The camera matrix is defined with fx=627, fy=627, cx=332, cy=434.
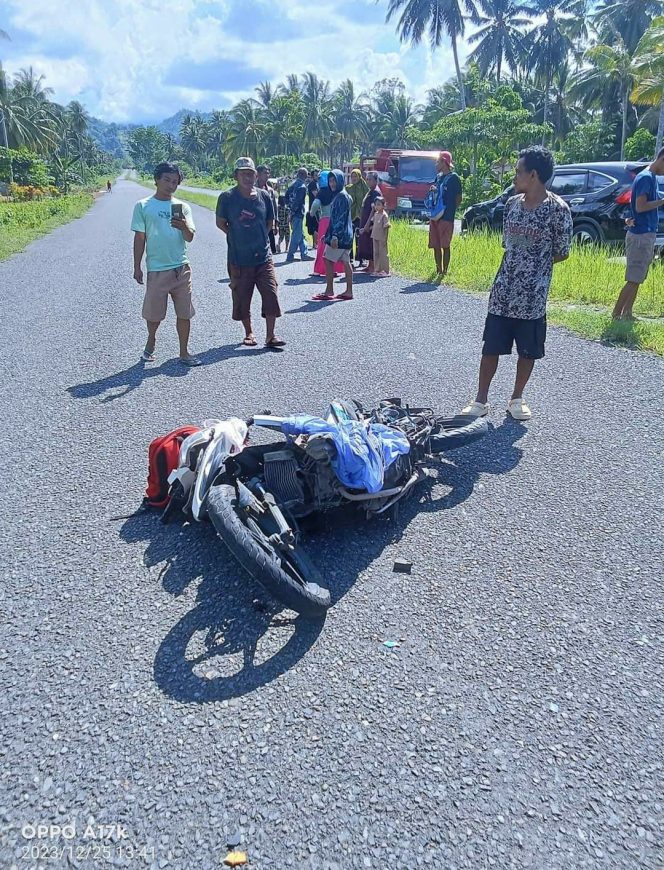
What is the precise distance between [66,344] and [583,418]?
5583 millimetres

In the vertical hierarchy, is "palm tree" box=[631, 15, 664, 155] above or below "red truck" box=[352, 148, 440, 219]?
above

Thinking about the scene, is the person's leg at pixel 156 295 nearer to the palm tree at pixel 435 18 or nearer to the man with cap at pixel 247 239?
the man with cap at pixel 247 239

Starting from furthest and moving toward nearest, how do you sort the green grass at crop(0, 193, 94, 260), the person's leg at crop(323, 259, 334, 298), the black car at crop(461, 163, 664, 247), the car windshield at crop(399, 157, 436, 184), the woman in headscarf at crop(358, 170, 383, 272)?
the car windshield at crop(399, 157, 436, 184), the green grass at crop(0, 193, 94, 260), the black car at crop(461, 163, 664, 247), the woman in headscarf at crop(358, 170, 383, 272), the person's leg at crop(323, 259, 334, 298)

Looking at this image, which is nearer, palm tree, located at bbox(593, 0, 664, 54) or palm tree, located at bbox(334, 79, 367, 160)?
palm tree, located at bbox(593, 0, 664, 54)

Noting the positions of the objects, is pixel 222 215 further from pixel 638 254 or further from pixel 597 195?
pixel 597 195

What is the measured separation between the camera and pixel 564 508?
11.7 ft

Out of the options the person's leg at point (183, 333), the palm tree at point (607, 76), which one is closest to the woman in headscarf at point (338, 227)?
the person's leg at point (183, 333)

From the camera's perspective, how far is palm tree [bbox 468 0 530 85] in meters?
49.5

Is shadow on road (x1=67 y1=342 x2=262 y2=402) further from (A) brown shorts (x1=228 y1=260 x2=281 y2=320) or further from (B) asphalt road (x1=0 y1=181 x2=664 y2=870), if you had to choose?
(B) asphalt road (x1=0 y1=181 x2=664 y2=870)

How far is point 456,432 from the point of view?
3945 millimetres

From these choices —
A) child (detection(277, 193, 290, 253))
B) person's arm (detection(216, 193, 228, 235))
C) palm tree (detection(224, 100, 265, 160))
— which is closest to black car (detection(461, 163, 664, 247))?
child (detection(277, 193, 290, 253))

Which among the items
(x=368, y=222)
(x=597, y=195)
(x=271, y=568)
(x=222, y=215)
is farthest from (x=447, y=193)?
(x=271, y=568)

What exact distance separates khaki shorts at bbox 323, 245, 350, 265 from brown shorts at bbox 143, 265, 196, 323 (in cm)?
350

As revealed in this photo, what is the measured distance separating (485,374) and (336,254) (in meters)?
4.90
